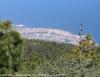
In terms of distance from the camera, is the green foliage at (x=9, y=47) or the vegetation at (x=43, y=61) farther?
the green foliage at (x=9, y=47)

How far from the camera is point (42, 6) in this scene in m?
182

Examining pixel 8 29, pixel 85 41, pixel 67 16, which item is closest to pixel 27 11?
pixel 67 16

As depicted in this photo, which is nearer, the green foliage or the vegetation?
the vegetation

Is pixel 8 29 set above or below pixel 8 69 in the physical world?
above

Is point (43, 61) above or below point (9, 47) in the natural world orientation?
below

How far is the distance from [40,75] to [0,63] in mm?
6206

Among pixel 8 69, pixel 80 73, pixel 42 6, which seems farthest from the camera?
pixel 42 6

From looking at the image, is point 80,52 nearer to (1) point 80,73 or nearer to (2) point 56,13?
(1) point 80,73

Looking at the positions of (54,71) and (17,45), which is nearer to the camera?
(54,71)

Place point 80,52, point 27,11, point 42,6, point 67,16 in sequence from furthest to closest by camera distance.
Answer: point 42,6 < point 27,11 < point 67,16 < point 80,52

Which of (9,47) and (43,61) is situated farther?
(9,47)

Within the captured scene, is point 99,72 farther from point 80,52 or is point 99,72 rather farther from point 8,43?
point 80,52

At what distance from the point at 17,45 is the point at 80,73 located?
7.46 metres

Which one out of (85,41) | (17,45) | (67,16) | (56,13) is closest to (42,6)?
(56,13)
